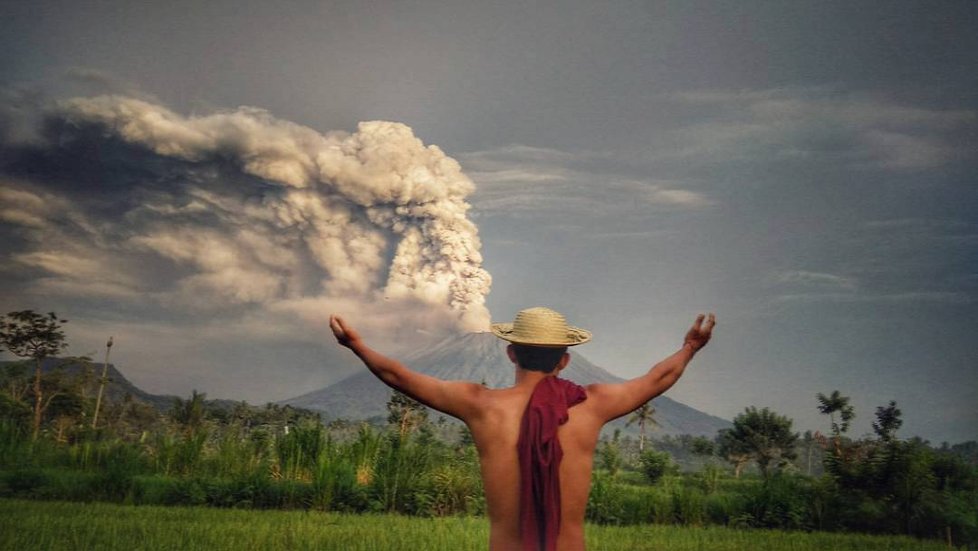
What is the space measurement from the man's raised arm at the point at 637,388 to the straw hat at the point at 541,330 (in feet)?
1.13

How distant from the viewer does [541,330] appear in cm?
530

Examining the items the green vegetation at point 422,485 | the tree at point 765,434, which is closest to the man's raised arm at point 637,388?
the green vegetation at point 422,485

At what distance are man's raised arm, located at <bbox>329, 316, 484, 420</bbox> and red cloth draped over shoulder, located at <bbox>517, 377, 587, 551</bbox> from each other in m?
0.36

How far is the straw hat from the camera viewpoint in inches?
208

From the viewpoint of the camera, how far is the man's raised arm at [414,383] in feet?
16.5

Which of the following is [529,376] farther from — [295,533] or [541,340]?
[295,533]

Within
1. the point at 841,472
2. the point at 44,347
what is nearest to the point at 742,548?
the point at 841,472

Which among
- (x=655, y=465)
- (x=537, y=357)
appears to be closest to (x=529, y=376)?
(x=537, y=357)

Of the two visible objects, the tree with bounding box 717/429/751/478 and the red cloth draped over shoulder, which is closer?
the red cloth draped over shoulder

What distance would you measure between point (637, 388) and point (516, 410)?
77 centimetres

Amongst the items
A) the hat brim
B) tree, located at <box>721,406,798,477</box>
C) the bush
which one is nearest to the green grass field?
the hat brim

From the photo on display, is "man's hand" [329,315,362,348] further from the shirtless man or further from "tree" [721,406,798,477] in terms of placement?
"tree" [721,406,798,477]

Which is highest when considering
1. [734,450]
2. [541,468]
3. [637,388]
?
[734,450]

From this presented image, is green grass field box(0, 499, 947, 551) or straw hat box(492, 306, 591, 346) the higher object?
straw hat box(492, 306, 591, 346)
